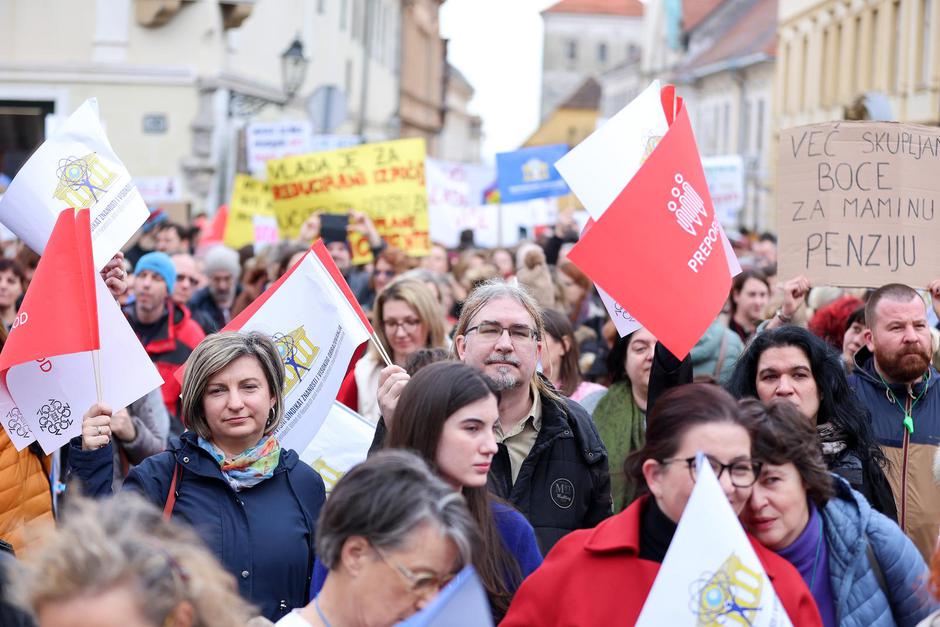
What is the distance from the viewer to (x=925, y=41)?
2952 centimetres

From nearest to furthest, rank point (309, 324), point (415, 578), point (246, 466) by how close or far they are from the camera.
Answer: point (415, 578), point (246, 466), point (309, 324)

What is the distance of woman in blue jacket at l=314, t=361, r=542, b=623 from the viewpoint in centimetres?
388

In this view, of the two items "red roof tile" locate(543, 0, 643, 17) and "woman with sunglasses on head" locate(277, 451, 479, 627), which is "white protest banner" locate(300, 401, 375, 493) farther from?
"red roof tile" locate(543, 0, 643, 17)

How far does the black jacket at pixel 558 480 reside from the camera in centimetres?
473

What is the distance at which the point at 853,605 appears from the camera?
3754 mm

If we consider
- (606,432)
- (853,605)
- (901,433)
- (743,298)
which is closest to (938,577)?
(853,605)

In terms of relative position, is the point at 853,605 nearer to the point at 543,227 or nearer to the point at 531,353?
the point at 531,353

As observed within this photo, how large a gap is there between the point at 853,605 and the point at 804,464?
368 millimetres

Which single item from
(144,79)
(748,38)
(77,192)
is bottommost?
(77,192)

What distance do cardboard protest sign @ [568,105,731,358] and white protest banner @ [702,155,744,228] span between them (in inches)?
620

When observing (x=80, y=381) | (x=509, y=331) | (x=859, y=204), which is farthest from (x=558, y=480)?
(x=859, y=204)

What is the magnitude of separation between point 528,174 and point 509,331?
10.9m

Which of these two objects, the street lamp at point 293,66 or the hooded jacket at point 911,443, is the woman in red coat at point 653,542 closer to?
the hooded jacket at point 911,443

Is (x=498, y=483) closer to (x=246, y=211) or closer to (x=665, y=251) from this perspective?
(x=665, y=251)
